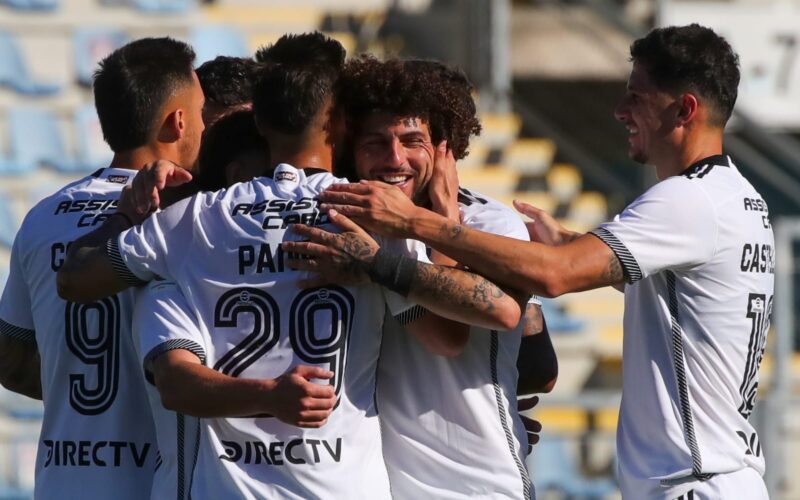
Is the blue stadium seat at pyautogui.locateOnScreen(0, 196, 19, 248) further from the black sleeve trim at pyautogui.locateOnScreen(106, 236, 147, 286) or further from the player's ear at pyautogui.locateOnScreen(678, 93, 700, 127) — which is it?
the player's ear at pyautogui.locateOnScreen(678, 93, 700, 127)

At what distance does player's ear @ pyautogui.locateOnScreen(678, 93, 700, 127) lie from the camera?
14.7 feet

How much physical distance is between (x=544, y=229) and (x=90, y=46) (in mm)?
7995

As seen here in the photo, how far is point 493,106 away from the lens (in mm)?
12961

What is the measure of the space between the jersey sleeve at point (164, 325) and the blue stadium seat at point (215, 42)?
8189mm

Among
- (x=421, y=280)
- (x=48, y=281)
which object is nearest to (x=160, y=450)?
(x=48, y=281)

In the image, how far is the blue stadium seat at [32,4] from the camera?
12016 millimetres

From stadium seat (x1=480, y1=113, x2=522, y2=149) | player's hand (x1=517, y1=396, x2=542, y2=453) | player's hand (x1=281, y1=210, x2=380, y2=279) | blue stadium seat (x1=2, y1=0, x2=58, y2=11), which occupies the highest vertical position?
player's hand (x1=281, y1=210, x2=380, y2=279)

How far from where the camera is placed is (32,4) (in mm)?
12047

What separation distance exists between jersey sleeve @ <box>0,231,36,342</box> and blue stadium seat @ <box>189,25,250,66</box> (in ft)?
24.6

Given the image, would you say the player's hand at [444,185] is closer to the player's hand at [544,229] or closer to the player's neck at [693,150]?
the player's hand at [544,229]

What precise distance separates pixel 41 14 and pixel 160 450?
8658mm

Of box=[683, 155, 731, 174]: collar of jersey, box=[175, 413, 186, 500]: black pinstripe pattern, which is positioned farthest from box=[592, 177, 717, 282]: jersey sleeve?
box=[175, 413, 186, 500]: black pinstripe pattern

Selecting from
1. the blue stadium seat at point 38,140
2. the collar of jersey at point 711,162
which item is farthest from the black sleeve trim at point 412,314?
the blue stadium seat at point 38,140

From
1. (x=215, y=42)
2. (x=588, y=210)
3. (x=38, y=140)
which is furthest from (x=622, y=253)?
(x=215, y=42)
